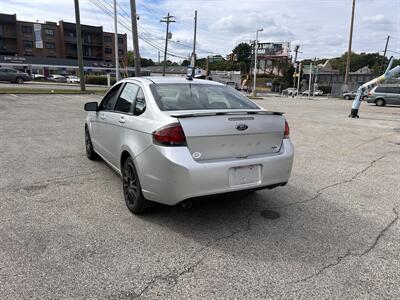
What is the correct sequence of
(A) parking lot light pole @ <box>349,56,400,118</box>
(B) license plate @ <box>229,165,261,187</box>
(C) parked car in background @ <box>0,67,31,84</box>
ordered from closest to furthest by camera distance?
1. (B) license plate @ <box>229,165,261,187</box>
2. (A) parking lot light pole @ <box>349,56,400,118</box>
3. (C) parked car in background @ <box>0,67,31,84</box>

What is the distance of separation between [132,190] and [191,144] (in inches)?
43.9

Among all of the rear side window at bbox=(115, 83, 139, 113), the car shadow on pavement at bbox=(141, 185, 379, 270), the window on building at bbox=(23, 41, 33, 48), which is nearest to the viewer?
the car shadow on pavement at bbox=(141, 185, 379, 270)

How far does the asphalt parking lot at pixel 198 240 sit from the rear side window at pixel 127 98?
1.18 m

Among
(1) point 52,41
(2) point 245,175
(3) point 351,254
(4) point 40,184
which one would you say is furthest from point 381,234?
(1) point 52,41

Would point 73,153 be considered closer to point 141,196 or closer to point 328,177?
point 141,196

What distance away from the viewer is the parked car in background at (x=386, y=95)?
1136 inches

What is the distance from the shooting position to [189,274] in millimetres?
2857

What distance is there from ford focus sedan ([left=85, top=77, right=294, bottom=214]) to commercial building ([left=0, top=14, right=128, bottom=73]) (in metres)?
70.0

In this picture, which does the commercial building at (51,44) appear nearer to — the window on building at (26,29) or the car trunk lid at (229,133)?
the window on building at (26,29)

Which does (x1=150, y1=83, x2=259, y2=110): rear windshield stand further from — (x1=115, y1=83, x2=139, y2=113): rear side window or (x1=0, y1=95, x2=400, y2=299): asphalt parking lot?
(x1=0, y1=95, x2=400, y2=299): asphalt parking lot

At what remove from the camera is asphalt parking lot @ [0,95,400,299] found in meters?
2.70

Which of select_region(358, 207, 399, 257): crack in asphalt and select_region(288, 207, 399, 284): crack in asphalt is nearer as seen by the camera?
select_region(288, 207, 399, 284): crack in asphalt

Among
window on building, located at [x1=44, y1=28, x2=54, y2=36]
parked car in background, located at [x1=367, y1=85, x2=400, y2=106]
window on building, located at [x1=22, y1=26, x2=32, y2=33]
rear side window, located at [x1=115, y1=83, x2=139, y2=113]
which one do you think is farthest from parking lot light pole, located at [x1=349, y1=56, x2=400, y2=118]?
window on building, located at [x1=44, y1=28, x2=54, y2=36]

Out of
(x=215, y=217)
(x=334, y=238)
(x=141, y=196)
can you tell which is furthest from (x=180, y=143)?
(x=334, y=238)
